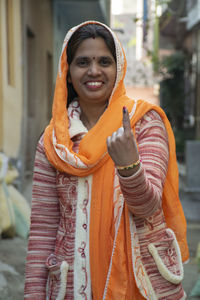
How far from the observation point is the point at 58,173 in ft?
5.62

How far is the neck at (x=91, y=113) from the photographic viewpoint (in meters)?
1.79

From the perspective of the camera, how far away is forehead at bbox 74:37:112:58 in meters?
1.69

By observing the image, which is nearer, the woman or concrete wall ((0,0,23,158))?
the woman

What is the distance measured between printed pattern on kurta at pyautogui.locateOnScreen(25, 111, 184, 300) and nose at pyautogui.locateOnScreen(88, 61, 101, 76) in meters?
0.25

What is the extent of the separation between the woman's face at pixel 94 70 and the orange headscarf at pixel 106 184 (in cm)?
4

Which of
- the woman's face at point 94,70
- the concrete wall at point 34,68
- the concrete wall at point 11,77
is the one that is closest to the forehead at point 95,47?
the woman's face at point 94,70

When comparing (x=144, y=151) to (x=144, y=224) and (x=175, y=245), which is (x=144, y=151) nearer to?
(x=144, y=224)

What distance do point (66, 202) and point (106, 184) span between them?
0.20 meters

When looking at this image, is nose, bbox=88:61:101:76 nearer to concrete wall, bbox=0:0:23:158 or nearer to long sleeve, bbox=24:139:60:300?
long sleeve, bbox=24:139:60:300

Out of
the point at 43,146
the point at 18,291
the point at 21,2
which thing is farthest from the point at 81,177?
the point at 21,2

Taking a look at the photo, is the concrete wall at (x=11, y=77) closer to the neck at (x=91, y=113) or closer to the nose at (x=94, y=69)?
the neck at (x=91, y=113)

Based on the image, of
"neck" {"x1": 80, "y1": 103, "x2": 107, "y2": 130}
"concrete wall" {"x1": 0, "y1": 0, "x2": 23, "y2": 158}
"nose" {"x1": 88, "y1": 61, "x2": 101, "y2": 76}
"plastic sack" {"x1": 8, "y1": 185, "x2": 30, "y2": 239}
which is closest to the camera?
"nose" {"x1": 88, "y1": 61, "x2": 101, "y2": 76}

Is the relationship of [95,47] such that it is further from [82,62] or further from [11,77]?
[11,77]

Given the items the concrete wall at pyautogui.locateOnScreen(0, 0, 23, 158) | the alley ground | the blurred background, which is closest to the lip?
the alley ground
